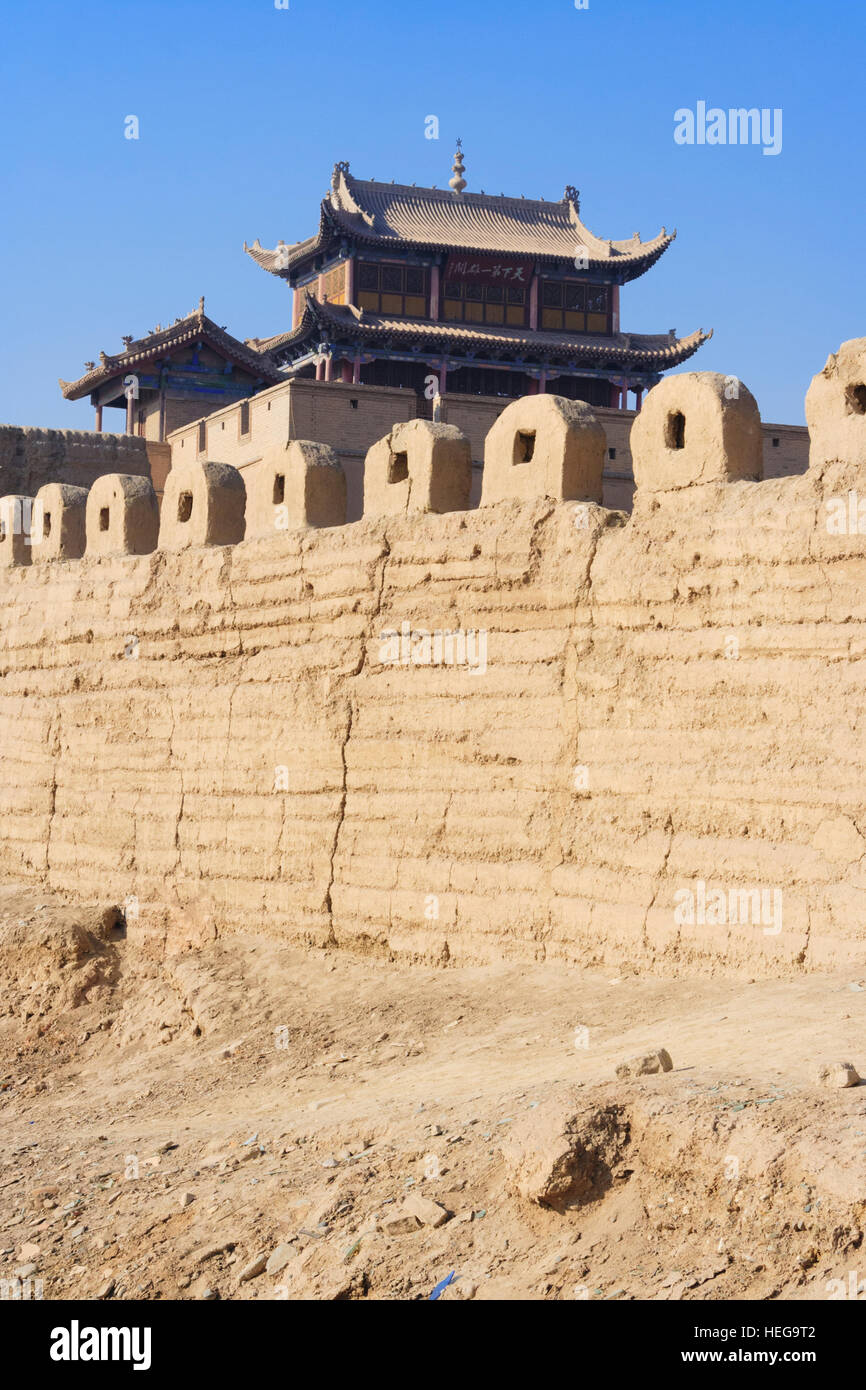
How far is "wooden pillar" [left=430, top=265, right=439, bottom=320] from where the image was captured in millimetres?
→ 26312

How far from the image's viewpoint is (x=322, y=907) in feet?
26.7

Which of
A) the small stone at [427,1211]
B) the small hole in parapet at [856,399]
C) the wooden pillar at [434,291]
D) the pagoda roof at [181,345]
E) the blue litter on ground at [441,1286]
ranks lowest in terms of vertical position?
the blue litter on ground at [441,1286]

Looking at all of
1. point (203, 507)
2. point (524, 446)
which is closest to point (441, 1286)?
point (524, 446)

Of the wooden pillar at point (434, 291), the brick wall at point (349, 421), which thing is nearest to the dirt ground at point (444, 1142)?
the brick wall at point (349, 421)

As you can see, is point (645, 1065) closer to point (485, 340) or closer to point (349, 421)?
point (349, 421)

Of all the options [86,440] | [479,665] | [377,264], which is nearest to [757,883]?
[479,665]

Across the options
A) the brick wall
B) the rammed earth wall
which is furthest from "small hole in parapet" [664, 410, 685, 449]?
the brick wall

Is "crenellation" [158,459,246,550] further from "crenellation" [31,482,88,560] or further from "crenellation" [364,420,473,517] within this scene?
"crenellation" [364,420,473,517]

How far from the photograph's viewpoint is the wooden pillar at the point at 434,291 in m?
26.3

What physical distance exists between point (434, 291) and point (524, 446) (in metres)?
19.8

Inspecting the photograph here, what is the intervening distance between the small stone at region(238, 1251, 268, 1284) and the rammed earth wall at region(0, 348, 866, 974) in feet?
7.47

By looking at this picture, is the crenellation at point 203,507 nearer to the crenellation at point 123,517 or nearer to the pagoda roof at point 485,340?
the crenellation at point 123,517

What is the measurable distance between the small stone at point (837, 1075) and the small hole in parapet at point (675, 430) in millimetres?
3121

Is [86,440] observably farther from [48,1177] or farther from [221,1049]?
[48,1177]
